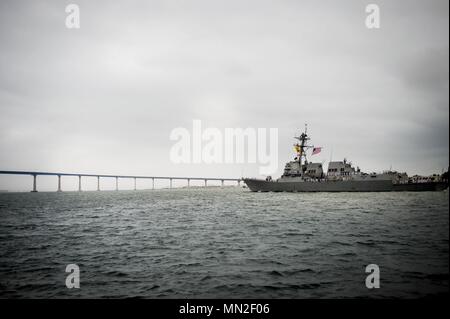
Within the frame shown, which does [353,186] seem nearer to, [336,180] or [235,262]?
[336,180]

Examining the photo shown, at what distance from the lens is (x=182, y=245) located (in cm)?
1570

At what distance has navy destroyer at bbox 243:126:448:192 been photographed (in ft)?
220

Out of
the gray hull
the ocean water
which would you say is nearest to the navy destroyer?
the gray hull

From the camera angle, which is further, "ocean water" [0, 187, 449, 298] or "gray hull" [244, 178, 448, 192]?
"gray hull" [244, 178, 448, 192]

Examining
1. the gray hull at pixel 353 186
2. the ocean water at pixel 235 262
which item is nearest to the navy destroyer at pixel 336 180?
the gray hull at pixel 353 186

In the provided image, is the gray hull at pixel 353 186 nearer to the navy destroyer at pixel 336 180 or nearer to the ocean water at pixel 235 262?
the navy destroyer at pixel 336 180

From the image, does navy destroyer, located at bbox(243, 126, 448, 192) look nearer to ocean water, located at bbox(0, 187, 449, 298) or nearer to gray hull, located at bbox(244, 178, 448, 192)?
gray hull, located at bbox(244, 178, 448, 192)

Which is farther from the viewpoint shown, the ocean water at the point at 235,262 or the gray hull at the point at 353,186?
the gray hull at the point at 353,186

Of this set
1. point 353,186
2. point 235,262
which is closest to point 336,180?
point 353,186

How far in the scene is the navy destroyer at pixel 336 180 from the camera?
66938mm
